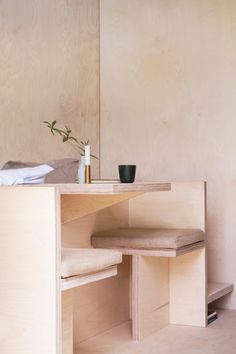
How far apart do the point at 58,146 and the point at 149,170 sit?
70cm

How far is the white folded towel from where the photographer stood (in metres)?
2.50

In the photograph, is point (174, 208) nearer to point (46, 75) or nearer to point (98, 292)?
point (98, 292)

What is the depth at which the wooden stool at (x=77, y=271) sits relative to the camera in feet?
7.63

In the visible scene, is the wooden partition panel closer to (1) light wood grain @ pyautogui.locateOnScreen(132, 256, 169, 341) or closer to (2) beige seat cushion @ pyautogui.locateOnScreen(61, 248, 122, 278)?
(2) beige seat cushion @ pyautogui.locateOnScreen(61, 248, 122, 278)

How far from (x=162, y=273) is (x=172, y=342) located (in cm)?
43

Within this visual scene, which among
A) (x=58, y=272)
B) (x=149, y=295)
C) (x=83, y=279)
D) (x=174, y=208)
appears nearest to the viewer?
(x=58, y=272)

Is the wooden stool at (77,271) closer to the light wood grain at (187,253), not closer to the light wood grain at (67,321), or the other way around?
the light wood grain at (67,321)

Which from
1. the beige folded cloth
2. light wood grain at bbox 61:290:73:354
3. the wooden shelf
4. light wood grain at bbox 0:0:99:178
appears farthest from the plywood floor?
light wood grain at bbox 0:0:99:178

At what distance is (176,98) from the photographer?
413 cm

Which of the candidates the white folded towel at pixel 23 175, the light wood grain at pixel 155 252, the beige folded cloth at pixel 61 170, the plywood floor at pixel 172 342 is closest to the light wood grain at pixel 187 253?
the plywood floor at pixel 172 342

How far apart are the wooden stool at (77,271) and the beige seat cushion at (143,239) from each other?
58 centimetres

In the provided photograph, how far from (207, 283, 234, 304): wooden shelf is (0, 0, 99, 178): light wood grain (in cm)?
107


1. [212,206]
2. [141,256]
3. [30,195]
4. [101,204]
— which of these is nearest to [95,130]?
[212,206]

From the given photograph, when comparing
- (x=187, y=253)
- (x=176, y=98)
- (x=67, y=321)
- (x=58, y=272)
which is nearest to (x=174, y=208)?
(x=187, y=253)
